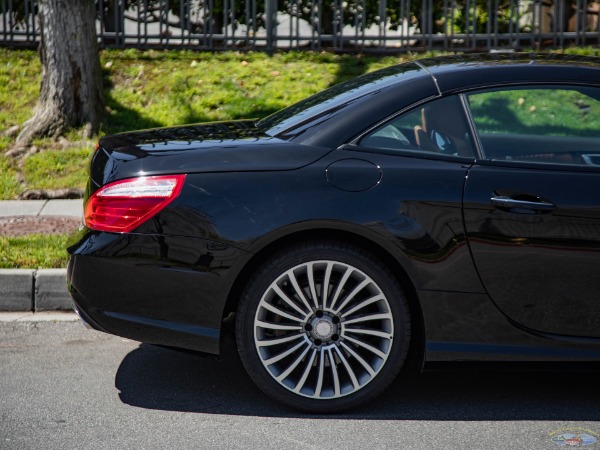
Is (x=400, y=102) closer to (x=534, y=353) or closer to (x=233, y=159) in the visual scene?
(x=233, y=159)

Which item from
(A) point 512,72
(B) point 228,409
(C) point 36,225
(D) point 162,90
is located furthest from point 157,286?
(D) point 162,90

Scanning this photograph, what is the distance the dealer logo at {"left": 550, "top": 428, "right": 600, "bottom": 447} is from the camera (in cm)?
406

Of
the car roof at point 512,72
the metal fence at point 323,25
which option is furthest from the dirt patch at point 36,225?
the metal fence at point 323,25

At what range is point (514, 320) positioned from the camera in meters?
4.28

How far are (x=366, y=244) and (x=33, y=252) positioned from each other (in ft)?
9.29

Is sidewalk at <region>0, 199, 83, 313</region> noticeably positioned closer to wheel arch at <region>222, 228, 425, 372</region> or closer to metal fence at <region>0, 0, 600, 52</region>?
wheel arch at <region>222, 228, 425, 372</region>

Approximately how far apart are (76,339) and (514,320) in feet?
7.97

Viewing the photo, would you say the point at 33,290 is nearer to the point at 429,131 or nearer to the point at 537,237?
the point at 429,131

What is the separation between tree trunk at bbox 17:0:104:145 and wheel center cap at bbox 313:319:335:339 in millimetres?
5477

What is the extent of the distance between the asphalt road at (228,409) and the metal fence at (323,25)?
6.87 meters

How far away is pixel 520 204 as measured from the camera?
4.23 metres

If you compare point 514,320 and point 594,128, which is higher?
point 594,128

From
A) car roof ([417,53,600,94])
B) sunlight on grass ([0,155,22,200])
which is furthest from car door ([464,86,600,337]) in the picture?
sunlight on grass ([0,155,22,200])

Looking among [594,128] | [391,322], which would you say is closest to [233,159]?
[391,322]
